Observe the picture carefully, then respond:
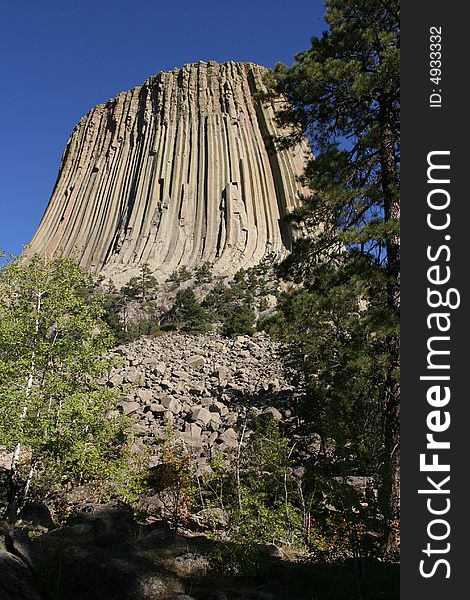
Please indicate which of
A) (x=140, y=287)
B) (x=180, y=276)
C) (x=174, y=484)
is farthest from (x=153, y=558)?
(x=180, y=276)

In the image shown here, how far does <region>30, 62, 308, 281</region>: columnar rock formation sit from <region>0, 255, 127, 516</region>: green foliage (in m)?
39.9

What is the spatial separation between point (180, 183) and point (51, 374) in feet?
169

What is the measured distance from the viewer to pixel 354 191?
25.5ft

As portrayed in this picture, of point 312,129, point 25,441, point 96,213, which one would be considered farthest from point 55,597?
point 96,213

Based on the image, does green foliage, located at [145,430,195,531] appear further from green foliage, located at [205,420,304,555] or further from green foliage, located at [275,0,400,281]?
green foliage, located at [275,0,400,281]

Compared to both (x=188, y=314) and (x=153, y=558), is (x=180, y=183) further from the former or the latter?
(x=153, y=558)

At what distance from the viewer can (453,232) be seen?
314 cm

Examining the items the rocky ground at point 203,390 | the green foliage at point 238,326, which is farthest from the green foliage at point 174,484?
the green foliage at point 238,326

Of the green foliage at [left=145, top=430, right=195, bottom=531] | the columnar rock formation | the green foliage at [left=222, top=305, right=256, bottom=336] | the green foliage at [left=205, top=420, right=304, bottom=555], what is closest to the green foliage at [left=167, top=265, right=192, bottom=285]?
the columnar rock formation

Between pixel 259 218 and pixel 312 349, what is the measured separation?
150 ft

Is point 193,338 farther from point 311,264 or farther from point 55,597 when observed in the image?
point 55,597

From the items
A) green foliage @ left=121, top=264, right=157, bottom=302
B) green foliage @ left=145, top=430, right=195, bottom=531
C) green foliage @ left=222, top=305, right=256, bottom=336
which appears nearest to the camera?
green foliage @ left=145, top=430, right=195, bottom=531

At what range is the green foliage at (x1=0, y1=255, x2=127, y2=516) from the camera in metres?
7.31

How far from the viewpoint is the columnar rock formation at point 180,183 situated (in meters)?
52.8
